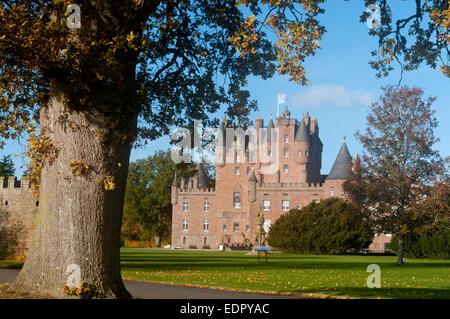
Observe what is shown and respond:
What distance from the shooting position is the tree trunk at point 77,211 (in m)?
9.09

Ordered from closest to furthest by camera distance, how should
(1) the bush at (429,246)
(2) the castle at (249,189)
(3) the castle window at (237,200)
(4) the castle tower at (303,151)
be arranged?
(1) the bush at (429,246) → (2) the castle at (249,189) → (4) the castle tower at (303,151) → (3) the castle window at (237,200)

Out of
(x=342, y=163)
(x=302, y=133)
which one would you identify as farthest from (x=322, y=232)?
(x=302, y=133)

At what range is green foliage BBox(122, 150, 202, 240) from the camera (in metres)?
81.2

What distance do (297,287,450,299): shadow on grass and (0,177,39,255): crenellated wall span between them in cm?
1906

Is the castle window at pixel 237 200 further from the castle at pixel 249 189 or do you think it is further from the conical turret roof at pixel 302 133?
the conical turret roof at pixel 302 133

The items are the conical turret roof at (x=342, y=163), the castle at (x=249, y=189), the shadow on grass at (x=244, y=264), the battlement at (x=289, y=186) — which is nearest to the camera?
the shadow on grass at (x=244, y=264)

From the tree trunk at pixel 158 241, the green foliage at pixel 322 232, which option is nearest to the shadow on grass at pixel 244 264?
the green foliage at pixel 322 232

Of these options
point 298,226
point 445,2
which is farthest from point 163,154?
point 445,2

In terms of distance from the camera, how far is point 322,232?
57750mm

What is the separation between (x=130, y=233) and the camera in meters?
91.4

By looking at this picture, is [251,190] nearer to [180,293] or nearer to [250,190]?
[250,190]

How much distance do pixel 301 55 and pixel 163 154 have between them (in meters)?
73.4

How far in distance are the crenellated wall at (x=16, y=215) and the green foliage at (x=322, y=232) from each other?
33961 mm
